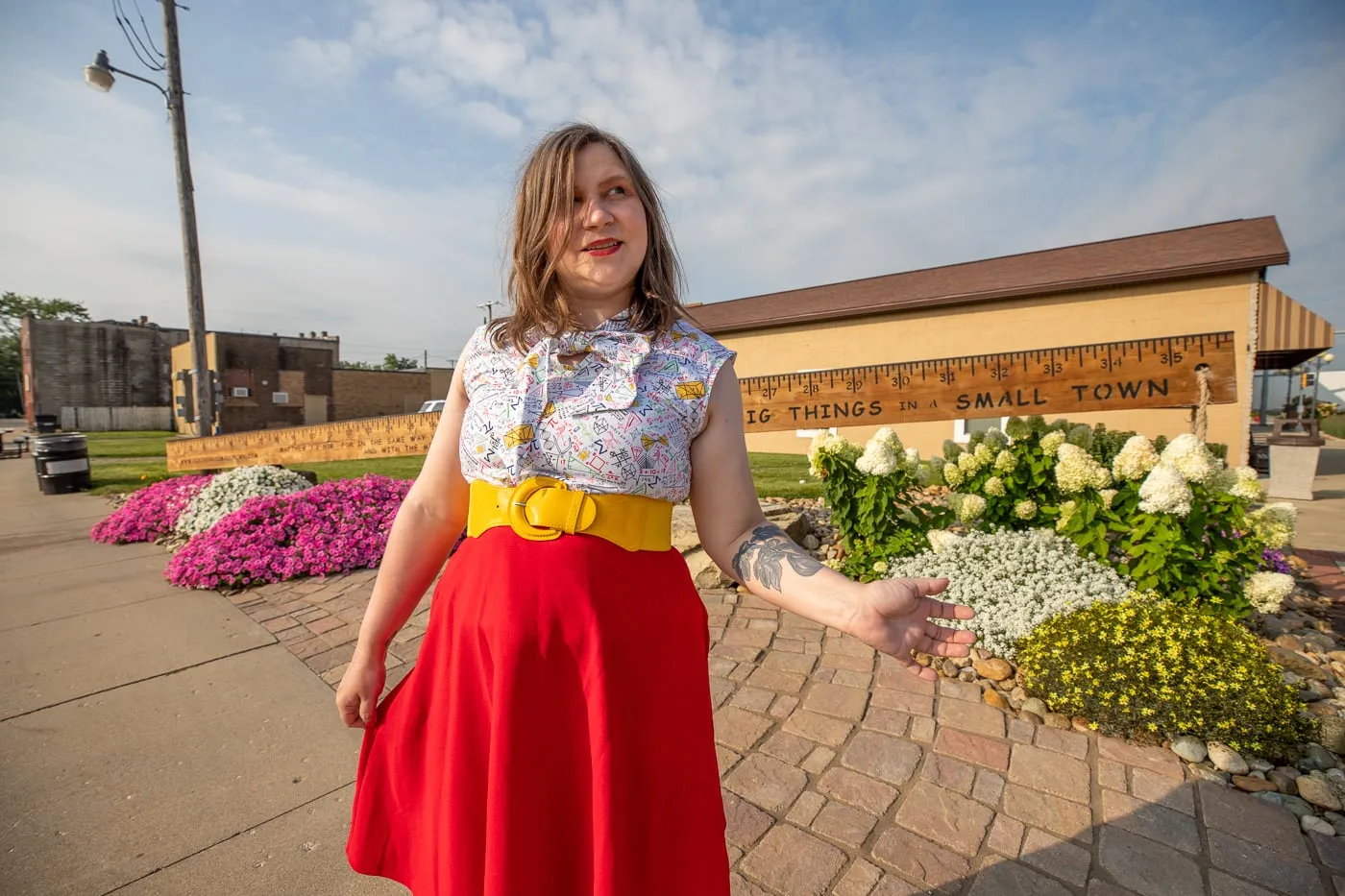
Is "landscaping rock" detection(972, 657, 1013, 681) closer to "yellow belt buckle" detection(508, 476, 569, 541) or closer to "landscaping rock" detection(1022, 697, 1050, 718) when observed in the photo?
"landscaping rock" detection(1022, 697, 1050, 718)

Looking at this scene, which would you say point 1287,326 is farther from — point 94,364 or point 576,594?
point 94,364

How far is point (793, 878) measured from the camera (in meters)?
1.88

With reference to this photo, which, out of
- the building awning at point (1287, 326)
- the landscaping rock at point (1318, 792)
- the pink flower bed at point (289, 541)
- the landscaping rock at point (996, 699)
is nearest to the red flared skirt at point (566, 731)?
the landscaping rock at point (996, 699)

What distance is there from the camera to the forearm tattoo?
1210mm

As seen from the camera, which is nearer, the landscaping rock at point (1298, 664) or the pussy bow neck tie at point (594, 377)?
the pussy bow neck tie at point (594, 377)

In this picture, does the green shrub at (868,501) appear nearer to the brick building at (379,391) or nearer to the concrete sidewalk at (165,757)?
the concrete sidewalk at (165,757)

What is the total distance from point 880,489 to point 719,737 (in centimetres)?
221

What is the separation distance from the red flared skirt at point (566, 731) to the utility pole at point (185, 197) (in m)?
8.61

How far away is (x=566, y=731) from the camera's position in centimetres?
112

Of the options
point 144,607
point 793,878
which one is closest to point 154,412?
A: point 144,607

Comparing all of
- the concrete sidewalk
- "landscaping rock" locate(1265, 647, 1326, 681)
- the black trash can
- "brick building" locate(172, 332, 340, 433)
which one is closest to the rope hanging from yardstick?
"landscaping rock" locate(1265, 647, 1326, 681)

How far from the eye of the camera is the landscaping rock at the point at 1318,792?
209 centimetres

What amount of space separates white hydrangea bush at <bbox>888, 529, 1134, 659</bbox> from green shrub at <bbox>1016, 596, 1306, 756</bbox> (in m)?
0.45

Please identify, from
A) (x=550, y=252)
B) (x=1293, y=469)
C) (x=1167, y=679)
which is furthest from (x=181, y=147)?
(x=1293, y=469)
